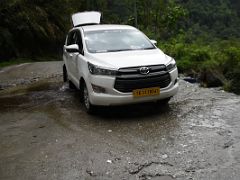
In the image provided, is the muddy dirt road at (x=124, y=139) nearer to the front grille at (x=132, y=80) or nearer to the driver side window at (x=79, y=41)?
the front grille at (x=132, y=80)

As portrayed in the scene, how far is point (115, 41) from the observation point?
8.80m

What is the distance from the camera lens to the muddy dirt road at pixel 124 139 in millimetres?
5449

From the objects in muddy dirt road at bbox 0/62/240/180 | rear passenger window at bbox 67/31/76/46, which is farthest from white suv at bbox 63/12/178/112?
rear passenger window at bbox 67/31/76/46

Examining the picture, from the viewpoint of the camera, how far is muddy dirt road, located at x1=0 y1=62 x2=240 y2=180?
17.9 ft

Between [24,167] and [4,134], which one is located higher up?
[24,167]

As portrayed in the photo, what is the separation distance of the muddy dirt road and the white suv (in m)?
0.50

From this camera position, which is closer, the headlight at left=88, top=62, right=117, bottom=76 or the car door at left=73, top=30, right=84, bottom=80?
the headlight at left=88, top=62, right=117, bottom=76

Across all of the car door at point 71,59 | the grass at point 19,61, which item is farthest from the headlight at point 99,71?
the grass at point 19,61

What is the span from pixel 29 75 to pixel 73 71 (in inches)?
253

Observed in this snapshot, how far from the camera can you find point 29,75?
15516 millimetres

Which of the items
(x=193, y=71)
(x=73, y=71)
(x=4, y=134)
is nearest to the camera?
(x=4, y=134)

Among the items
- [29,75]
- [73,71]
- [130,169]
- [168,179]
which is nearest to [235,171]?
[168,179]

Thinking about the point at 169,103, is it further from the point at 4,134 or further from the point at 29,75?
the point at 29,75

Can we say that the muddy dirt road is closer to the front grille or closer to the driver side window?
the front grille
